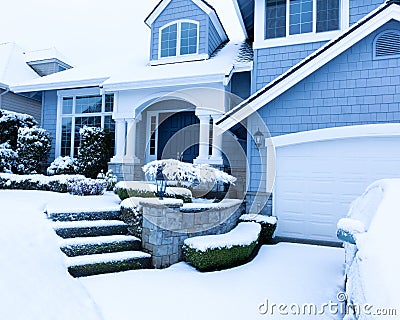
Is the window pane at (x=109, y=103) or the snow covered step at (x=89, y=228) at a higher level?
the window pane at (x=109, y=103)

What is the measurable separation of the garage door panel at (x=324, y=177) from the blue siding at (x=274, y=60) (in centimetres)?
244

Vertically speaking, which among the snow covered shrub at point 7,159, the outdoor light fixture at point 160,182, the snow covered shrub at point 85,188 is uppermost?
the snow covered shrub at point 7,159

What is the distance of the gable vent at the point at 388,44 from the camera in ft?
22.7

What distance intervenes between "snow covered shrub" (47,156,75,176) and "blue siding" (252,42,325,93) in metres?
6.85

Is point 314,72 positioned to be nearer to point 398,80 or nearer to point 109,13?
point 398,80

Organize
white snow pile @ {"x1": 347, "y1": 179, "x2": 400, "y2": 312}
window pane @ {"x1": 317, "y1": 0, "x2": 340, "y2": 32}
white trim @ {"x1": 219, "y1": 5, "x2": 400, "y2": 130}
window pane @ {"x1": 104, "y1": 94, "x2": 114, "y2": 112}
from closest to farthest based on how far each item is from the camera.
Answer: white snow pile @ {"x1": 347, "y1": 179, "x2": 400, "y2": 312}, white trim @ {"x1": 219, "y1": 5, "x2": 400, "y2": 130}, window pane @ {"x1": 317, "y1": 0, "x2": 340, "y2": 32}, window pane @ {"x1": 104, "y1": 94, "x2": 114, "y2": 112}

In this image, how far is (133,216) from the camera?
580 centimetres

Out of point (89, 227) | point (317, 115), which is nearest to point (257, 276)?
point (89, 227)

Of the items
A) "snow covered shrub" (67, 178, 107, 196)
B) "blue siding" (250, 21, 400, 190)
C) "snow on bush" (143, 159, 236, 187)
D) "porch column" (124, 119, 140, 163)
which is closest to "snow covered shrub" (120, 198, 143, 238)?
"snow on bush" (143, 159, 236, 187)

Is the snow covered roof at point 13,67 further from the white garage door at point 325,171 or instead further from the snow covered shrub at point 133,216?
the white garage door at point 325,171

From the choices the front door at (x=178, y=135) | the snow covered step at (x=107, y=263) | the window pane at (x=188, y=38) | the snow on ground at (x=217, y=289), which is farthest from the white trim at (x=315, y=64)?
the front door at (x=178, y=135)

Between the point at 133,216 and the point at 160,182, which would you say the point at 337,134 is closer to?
the point at 160,182

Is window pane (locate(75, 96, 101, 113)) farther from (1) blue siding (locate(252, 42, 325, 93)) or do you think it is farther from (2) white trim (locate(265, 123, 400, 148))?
(2) white trim (locate(265, 123, 400, 148))

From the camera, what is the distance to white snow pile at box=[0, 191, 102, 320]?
3443 mm
